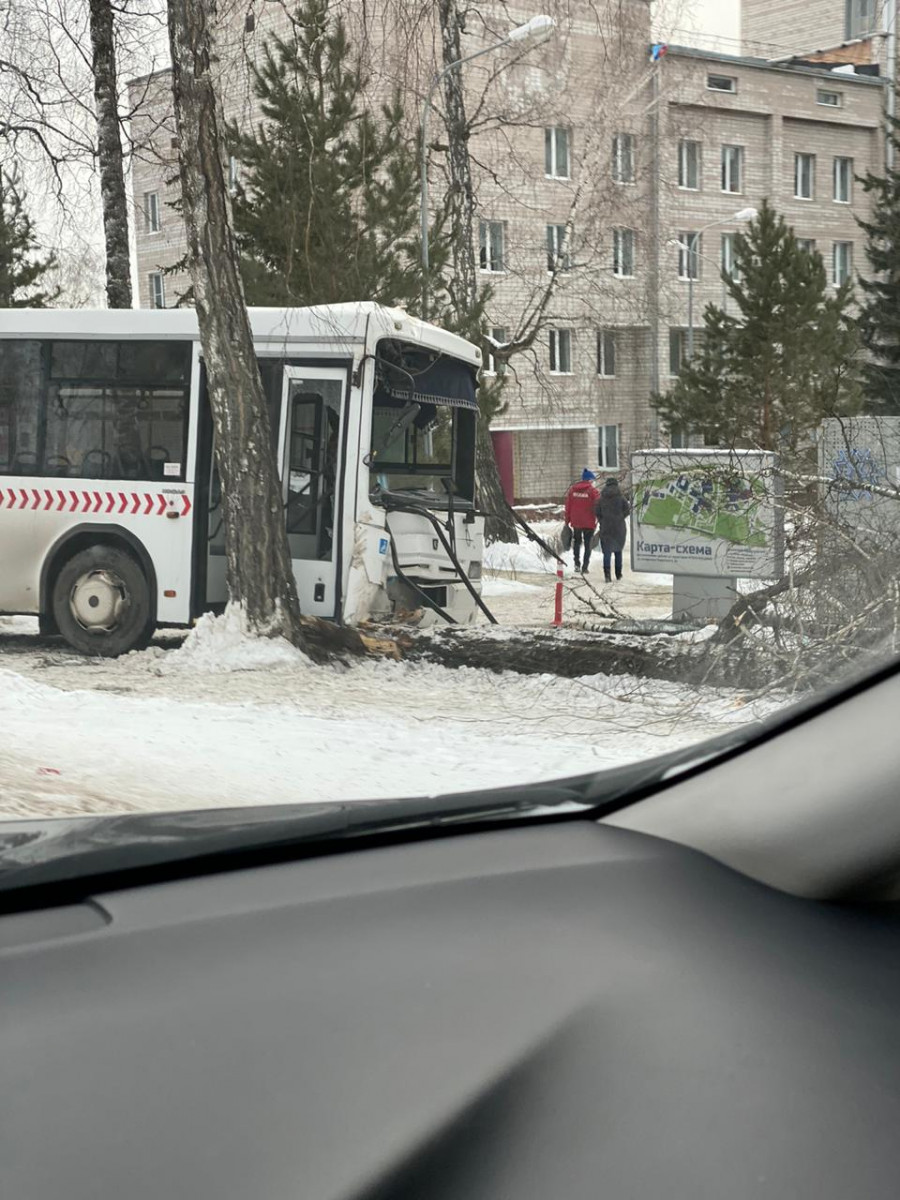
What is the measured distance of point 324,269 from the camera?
14852 millimetres

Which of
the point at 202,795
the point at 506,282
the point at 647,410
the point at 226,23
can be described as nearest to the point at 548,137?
the point at 506,282

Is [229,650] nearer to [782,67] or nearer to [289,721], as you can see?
[289,721]

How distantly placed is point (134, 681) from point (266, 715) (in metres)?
1.36

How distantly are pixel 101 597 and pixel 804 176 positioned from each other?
769 inches

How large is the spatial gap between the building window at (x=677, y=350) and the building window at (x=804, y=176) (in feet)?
10.6

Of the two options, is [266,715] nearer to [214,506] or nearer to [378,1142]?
[214,506]

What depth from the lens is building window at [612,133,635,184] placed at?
20.8 m

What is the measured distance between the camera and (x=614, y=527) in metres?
8.32

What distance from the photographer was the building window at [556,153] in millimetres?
19844

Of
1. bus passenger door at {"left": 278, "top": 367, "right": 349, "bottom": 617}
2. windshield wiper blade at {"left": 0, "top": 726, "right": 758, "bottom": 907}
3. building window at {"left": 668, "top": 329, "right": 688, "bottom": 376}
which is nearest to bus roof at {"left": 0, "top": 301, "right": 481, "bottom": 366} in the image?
bus passenger door at {"left": 278, "top": 367, "right": 349, "bottom": 617}

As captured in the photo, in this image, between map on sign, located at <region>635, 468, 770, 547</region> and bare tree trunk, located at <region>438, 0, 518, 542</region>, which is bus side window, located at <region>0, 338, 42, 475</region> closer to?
map on sign, located at <region>635, 468, 770, 547</region>

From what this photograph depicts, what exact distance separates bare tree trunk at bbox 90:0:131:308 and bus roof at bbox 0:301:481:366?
5367 millimetres

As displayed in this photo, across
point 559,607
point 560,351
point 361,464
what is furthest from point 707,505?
point 560,351

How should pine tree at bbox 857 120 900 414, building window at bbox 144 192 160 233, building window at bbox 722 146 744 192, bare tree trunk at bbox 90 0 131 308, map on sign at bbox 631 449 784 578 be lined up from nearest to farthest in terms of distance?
map on sign at bbox 631 449 784 578 < pine tree at bbox 857 120 900 414 < bare tree trunk at bbox 90 0 131 308 < building window at bbox 144 192 160 233 < building window at bbox 722 146 744 192
